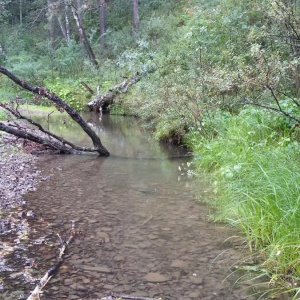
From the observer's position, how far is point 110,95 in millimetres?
19625

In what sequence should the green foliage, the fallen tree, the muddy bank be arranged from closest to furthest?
the muddy bank
the fallen tree
the green foliage

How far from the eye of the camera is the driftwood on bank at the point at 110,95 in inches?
722

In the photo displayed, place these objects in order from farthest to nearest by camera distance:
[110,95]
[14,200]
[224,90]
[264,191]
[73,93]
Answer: [73,93] → [110,95] → [224,90] → [14,200] → [264,191]

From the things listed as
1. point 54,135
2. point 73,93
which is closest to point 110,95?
point 73,93

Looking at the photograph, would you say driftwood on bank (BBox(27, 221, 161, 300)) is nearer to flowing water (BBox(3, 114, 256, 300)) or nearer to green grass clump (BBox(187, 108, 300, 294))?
flowing water (BBox(3, 114, 256, 300))

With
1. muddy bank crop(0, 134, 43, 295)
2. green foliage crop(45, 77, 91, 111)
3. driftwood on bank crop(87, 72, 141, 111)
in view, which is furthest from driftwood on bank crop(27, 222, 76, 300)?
green foliage crop(45, 77, 91, 111)

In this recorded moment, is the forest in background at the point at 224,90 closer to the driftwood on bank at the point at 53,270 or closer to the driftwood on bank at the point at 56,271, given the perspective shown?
the driftwood on bank at the point at 56,271

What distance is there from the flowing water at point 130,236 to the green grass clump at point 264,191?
0.30 m

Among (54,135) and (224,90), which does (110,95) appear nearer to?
(54,135)

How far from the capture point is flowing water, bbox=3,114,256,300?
345cm

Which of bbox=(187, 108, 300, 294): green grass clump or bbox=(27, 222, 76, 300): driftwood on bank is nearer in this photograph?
bbox=(27, 222, 76, 300): driftwood on bank

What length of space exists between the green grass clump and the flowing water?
302 mm

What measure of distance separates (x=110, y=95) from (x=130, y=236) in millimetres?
15621

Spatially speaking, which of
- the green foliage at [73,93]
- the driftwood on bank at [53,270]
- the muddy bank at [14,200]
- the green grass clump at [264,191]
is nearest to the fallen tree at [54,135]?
the muddy bank at [14,200]
